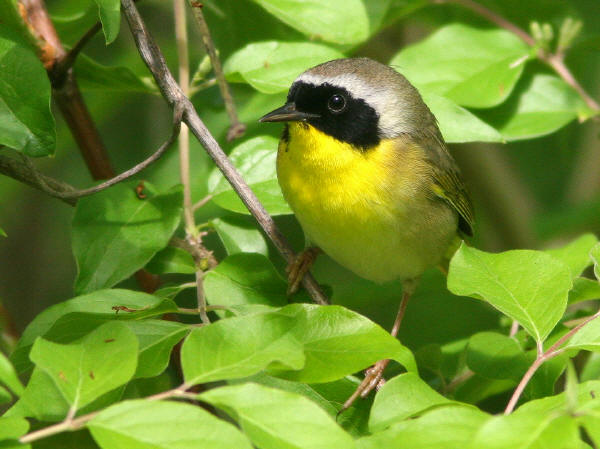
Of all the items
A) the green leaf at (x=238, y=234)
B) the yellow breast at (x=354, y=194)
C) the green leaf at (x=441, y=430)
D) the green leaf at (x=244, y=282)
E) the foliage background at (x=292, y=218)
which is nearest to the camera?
the green leaf at (x=441, y=430)

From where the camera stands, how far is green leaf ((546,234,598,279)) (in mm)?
2520

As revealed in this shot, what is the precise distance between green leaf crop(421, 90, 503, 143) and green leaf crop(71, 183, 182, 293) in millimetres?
880

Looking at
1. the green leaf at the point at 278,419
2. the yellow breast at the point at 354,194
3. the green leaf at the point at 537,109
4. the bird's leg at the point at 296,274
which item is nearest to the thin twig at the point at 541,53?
the green leaf at the point at 537,109

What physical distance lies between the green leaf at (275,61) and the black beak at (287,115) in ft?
0.29

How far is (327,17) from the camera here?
274 centimetres

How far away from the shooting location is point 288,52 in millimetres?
2832

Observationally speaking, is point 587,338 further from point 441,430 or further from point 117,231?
point 117,231

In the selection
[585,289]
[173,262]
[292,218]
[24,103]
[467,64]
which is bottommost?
[292,218]

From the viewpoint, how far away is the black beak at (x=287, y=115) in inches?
108

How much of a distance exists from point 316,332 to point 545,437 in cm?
57

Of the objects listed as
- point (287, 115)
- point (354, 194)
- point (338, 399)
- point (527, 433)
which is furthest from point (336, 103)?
point (527, 433)

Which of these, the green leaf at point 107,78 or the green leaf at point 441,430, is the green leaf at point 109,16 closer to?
the green leaf at point 107,78

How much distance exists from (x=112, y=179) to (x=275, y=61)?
82 cm

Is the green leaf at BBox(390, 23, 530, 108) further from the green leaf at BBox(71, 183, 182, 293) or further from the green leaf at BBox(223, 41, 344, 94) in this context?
the green leaf at BBox(71, 183, 182, 293)
